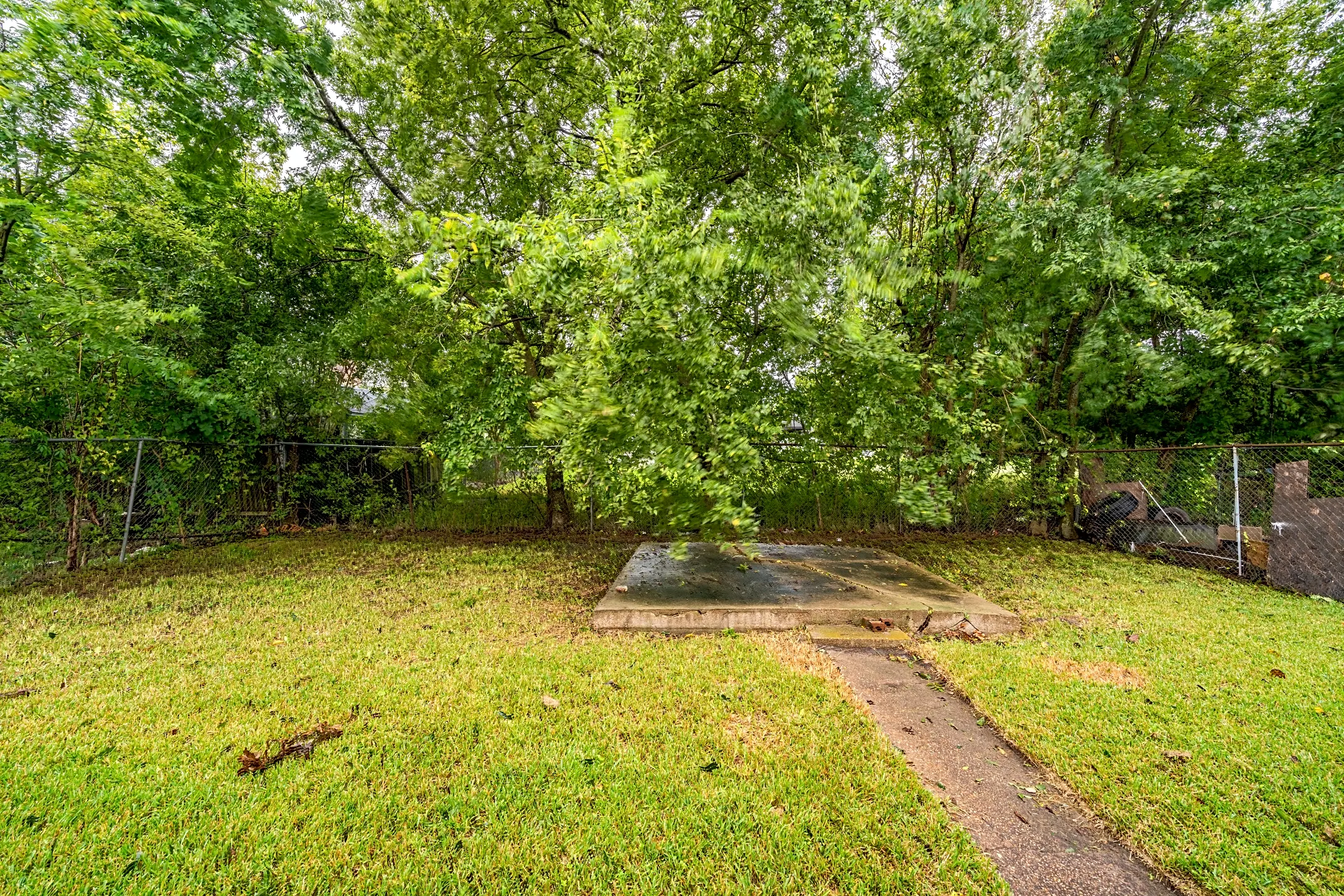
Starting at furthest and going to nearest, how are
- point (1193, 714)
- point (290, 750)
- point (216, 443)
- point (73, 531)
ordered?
point (216, 443)
point (73, 531)
point (1193, 714)
point (290, 750)

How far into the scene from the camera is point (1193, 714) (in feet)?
9.48

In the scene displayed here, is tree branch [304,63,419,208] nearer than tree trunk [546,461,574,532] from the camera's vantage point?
Yes

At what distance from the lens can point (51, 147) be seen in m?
4.56

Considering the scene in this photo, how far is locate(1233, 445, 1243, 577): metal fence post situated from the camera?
656 centimetres

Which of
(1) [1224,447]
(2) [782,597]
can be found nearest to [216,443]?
(2) [782,597]

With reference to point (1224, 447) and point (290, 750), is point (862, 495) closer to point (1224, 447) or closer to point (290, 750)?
point (1224, 447)

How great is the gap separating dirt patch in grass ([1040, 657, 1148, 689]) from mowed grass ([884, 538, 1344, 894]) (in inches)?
0.5

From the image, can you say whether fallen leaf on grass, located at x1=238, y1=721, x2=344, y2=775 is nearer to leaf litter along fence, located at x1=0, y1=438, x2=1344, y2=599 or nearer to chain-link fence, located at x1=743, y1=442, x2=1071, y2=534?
leaf litter along fence, located at x1=0, y1=438, x2=1344, y2=599

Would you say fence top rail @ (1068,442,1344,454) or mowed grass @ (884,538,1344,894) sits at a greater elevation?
fence top rail @ (1068,442,1344,454)

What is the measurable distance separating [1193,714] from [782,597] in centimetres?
267

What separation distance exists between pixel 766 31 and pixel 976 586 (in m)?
7.65

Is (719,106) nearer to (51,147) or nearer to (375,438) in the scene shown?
(51,147)

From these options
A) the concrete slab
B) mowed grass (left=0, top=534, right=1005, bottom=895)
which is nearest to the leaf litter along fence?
the concrete slab

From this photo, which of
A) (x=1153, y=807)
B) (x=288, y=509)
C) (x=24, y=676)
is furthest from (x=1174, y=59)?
(x=288, y=509)
